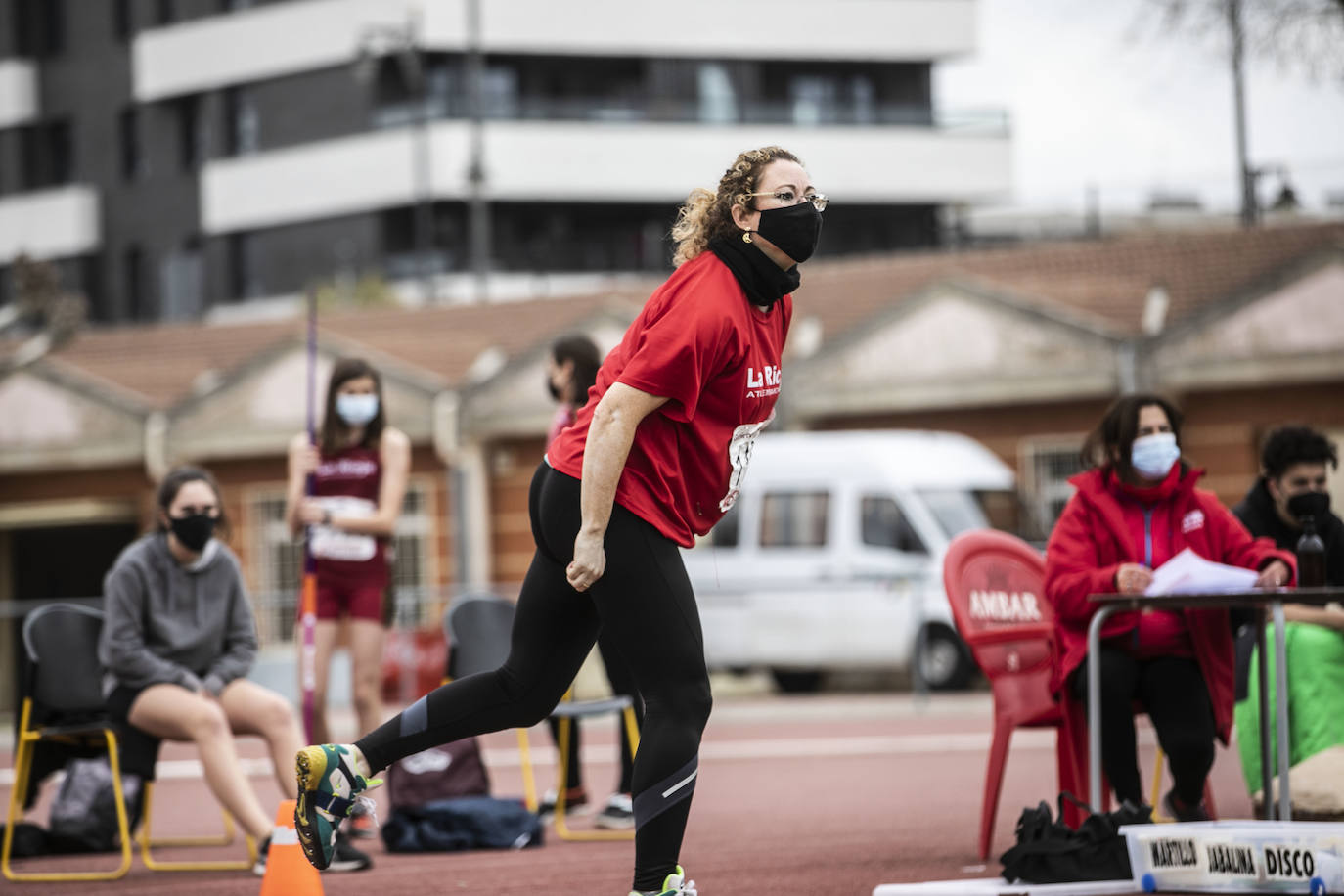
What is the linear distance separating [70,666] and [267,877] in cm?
288

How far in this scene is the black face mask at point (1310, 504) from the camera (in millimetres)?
7289

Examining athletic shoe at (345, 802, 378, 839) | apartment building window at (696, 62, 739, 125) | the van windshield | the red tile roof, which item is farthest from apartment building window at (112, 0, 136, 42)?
athletic shoe at (345, 802, 378, 839)

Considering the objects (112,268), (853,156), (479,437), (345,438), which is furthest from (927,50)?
(345,438)

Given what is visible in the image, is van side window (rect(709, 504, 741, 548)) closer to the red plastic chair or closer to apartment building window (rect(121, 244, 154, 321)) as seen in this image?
the red plastic chair

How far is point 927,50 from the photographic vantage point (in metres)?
49.6

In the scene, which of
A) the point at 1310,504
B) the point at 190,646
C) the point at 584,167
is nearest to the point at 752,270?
the point at 1310,504

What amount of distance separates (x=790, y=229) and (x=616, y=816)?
409cm

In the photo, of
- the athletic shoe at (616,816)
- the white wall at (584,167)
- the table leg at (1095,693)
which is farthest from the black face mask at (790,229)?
the white wall at (584,167)

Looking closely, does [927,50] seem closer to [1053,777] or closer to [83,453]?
[83,453]

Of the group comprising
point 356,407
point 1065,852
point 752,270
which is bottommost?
point 1065,852

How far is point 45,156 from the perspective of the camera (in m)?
53.2

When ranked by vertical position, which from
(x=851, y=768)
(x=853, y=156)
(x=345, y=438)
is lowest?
(x=851, y=768)

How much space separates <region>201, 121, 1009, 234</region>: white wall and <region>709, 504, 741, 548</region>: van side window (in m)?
25.3

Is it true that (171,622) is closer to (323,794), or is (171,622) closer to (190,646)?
(190,646)
